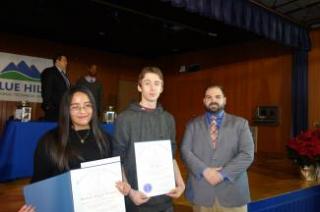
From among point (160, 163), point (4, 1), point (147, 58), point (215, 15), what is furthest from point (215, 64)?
point (160, 163)

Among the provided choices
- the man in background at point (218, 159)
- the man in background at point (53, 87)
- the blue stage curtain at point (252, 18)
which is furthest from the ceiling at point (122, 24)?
the man in background at point (218, 159)

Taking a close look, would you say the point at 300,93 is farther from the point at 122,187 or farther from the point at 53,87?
the point at 122,187

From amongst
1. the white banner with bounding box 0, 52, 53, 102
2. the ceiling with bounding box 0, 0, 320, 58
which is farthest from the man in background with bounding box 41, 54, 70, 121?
→ the white banner with bounding box 0, 52, 53, 102

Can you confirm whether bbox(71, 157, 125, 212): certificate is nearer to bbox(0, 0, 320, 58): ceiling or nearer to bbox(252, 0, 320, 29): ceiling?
bbox(252, 0, 320, 29): ceiling

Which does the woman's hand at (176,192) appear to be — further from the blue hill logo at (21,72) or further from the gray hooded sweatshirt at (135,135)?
the blue hill logo at (21,72)

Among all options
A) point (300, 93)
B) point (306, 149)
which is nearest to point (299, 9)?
point (300, 93)

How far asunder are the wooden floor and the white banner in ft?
11.0

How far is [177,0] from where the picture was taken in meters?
3.35

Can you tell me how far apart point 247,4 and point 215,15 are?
2.08 ft

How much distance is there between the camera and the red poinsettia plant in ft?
12.0

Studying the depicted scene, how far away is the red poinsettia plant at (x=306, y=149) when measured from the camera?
3.65m

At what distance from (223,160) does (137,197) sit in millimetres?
662

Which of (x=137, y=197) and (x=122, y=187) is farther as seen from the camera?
(x=137, y=197)

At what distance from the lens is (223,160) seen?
178 cm
